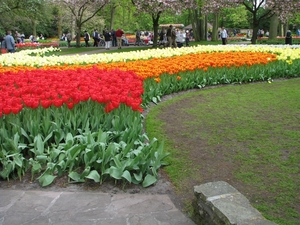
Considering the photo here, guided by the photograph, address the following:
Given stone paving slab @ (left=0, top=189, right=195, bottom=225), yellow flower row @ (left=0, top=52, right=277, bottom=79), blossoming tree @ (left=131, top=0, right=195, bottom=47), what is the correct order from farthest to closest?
1. blossoming tree @ (left=131, top=0, right=195, bottom=47)
2. yellow flower row @ (left=0, top=52, right=277, bottom=79)
3. stone paving slab @ (left=0, top=189, right=195, bottom=225)

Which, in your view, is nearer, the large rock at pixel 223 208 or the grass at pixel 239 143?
the large rock at pixel 223 208

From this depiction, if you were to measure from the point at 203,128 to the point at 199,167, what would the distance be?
1674mm

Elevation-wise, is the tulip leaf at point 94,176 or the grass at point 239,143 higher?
the tulip leaf at point 94,176

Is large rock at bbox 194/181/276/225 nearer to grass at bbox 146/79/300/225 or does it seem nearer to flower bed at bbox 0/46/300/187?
grass at bbox 146/79/300/225

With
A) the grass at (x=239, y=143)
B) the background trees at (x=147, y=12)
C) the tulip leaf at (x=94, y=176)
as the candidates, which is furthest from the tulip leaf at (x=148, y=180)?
the background trees at (x=147, y=12)

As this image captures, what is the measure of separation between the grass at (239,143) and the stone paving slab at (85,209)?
442 millimetres

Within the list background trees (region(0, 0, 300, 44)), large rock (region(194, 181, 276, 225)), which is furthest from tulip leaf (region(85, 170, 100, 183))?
background trees (region(0, 0, 300, 44))

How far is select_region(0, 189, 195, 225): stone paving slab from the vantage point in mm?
3094

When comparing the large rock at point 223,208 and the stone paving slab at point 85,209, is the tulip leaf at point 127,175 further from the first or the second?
the large rock at point 223,208

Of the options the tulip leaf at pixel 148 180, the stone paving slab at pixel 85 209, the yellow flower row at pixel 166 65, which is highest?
the yellow flower row at pixel 166 65

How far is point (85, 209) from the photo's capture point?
129 inches

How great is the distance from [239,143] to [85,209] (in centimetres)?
263

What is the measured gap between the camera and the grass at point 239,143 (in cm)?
369

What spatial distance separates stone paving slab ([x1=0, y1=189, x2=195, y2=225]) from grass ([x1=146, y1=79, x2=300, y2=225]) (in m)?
0.44
